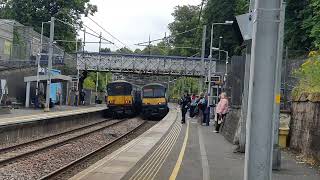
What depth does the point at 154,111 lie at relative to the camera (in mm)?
46781

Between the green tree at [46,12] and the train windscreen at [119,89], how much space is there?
112 feet

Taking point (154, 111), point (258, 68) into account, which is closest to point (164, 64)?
point (154, 111)

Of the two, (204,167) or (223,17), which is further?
(223,17)

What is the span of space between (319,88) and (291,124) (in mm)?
2608

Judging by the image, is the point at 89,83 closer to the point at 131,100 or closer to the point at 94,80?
the point at 94,80

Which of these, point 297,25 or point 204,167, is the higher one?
point 297,25

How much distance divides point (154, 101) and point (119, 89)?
10.4 ft

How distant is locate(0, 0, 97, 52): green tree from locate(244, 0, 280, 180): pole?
244 feet

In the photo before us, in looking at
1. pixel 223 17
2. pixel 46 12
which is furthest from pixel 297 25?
pixel 46 12

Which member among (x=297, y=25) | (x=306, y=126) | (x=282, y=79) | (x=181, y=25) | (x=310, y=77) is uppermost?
(x=181, y=25)

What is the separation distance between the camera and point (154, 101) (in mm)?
47094

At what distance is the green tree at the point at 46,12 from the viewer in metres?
78.8

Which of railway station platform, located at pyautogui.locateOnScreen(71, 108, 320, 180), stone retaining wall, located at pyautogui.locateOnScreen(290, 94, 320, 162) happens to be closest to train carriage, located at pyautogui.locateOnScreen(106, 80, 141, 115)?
railway station platform, located at pyautogui.locateOnScreen(71, 108, 320, 180)

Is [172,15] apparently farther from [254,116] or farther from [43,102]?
[254,116]
